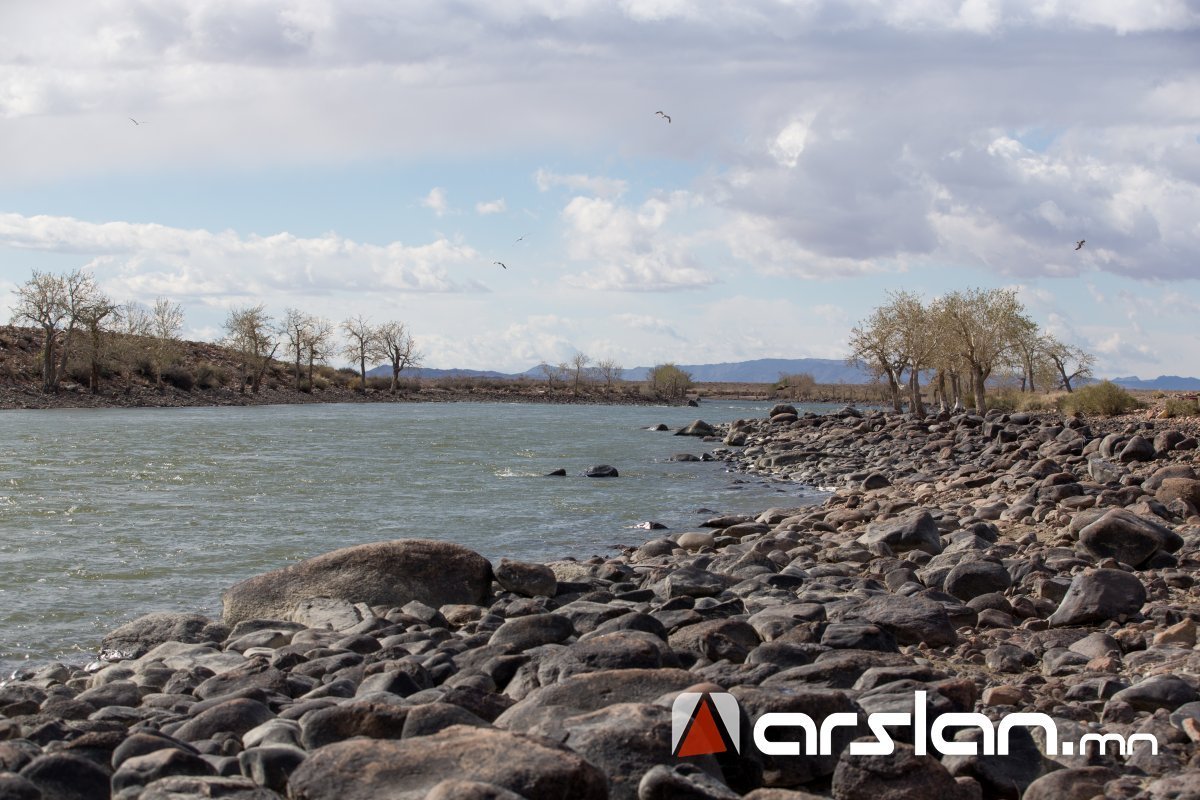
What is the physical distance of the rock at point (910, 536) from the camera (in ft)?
43.5

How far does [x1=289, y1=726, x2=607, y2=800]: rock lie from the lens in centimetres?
466

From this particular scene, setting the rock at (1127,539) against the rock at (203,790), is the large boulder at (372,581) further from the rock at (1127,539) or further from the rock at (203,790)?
the rock at (1127,539)

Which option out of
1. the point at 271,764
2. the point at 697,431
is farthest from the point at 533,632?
the point at 697,431

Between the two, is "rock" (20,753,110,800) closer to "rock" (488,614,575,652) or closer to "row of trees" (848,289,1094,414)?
"rock" (488,614,575,652)

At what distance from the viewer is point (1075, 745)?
5.82 meters

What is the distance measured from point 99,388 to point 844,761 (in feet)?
240

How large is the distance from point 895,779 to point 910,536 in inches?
338

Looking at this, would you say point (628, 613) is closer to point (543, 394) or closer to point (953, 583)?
point (953, 583)

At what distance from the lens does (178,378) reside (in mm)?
77875

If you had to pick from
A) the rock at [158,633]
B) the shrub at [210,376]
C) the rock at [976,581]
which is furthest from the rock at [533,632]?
the shrub at [210,376]

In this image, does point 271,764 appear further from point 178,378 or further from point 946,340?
point 178,378

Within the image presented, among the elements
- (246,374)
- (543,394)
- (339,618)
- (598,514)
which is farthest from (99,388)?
(339,618)

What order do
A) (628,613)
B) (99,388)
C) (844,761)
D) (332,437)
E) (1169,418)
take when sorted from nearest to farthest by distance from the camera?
(844,761) < (628,613) < (1169,418) < (332,437) < (99,388)

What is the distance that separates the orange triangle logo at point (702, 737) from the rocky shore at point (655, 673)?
0.09 m
